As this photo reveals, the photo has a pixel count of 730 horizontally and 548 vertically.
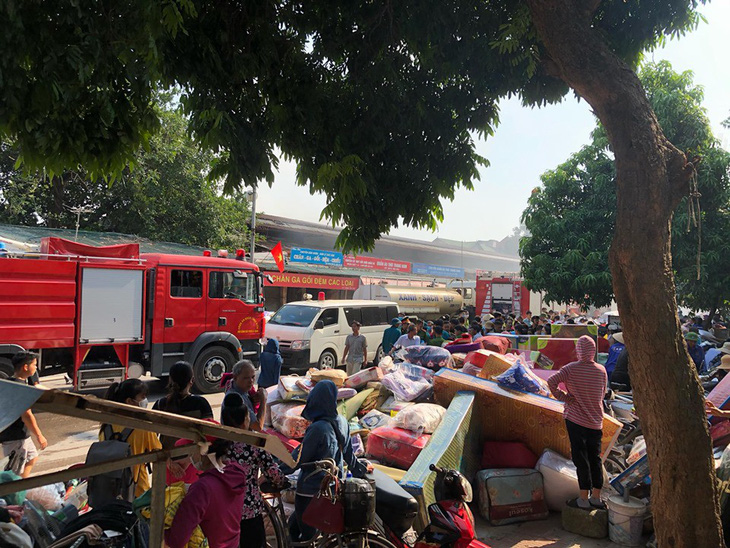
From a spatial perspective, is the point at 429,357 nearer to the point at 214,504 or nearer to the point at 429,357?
the point at 429,357

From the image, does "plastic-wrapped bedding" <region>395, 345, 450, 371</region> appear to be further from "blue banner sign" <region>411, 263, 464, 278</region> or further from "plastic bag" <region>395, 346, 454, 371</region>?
"blue banner sign" <region>411, 263, 464, 278</region>

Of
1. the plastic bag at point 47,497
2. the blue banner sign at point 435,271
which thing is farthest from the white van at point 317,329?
the blue banner sign at point 435,271

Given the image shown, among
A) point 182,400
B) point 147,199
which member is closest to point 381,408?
point 182,400

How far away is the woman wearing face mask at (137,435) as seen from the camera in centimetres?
389

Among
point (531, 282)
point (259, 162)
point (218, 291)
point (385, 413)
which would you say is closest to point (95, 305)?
point (218, 291)

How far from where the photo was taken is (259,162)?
4211 millimetres

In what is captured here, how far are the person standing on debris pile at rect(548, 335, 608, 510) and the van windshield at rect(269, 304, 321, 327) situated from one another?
8396mm

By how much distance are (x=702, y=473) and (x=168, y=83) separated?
13.8 ft

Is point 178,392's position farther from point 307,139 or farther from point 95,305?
point 95,305

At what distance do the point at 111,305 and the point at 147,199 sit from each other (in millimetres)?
10199

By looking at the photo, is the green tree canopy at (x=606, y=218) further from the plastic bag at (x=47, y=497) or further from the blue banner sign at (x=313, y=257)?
the plastic bag at (x=47, y=497)

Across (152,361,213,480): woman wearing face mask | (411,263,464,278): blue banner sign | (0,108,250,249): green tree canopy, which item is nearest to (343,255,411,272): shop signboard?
(411,263,464,278): blue banner sign

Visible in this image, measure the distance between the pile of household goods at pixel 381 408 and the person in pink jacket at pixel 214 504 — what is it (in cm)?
297

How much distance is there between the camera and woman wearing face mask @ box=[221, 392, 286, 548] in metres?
3.19
